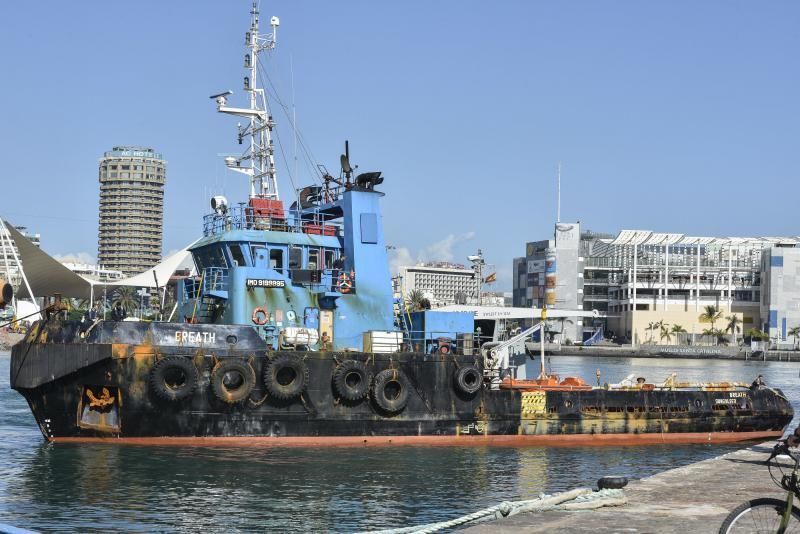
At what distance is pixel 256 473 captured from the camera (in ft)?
67.7

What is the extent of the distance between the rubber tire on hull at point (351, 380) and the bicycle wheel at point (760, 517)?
641 inches

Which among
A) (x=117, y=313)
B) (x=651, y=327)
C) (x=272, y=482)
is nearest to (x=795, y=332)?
(x=651, y=327)

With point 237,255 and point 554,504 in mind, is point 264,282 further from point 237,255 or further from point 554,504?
point 554,504

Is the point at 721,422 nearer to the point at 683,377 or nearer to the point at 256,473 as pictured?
the point at 256,473

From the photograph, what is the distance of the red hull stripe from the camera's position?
23031mm

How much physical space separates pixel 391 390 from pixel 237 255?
576 cm

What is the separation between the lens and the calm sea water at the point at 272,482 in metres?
16.8

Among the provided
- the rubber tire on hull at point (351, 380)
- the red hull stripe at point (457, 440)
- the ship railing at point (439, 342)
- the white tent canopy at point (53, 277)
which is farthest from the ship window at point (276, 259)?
the white tent canopy at point (53, 277)

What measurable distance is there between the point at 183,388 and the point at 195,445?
1487 millimetres

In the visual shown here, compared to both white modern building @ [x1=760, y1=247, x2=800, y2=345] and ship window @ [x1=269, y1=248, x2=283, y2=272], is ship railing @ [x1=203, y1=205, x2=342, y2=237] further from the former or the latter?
white modern building @ [x1=760, y1=247, x2=800, y2=345]

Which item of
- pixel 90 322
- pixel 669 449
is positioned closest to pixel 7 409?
pixel 90 322

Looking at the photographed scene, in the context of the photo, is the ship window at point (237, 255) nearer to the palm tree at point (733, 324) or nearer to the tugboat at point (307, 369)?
the tugboat at point (307, 369)

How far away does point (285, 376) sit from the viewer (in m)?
23.9

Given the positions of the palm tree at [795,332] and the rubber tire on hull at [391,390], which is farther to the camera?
the palm tree at [795,332]
